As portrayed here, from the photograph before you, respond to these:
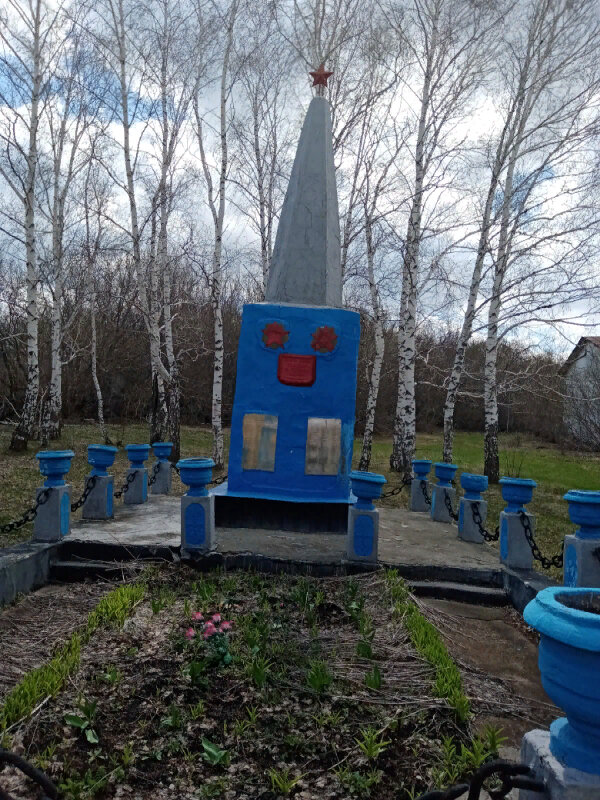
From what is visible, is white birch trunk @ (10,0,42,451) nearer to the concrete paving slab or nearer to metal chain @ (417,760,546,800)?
the concrete paving slab

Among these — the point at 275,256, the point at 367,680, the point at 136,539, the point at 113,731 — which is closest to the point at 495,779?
the point at 367,680

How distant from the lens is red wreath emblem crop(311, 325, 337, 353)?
291 inches

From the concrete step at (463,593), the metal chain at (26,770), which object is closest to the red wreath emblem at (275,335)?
the concrete step at (463,593)

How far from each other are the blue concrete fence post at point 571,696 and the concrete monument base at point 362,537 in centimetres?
377

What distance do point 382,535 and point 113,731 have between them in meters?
4.58

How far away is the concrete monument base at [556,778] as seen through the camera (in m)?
1.71

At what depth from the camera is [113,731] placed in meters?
3.04

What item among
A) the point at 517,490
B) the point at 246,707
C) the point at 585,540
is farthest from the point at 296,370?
the point at 246,707

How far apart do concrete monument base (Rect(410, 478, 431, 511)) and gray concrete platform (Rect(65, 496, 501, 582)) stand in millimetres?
1302

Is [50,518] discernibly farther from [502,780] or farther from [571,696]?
[571,696]

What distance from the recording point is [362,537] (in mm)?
5715

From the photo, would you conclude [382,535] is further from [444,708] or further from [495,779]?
[495,779]

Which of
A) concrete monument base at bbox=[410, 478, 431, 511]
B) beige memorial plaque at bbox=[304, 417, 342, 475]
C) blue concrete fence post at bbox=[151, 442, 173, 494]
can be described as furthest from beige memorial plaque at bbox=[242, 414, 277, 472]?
concrete monument base at bbox=[410, 478, 431, 511]

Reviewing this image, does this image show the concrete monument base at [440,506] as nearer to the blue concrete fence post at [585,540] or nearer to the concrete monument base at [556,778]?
the blue concrete fence post at [585,540]
